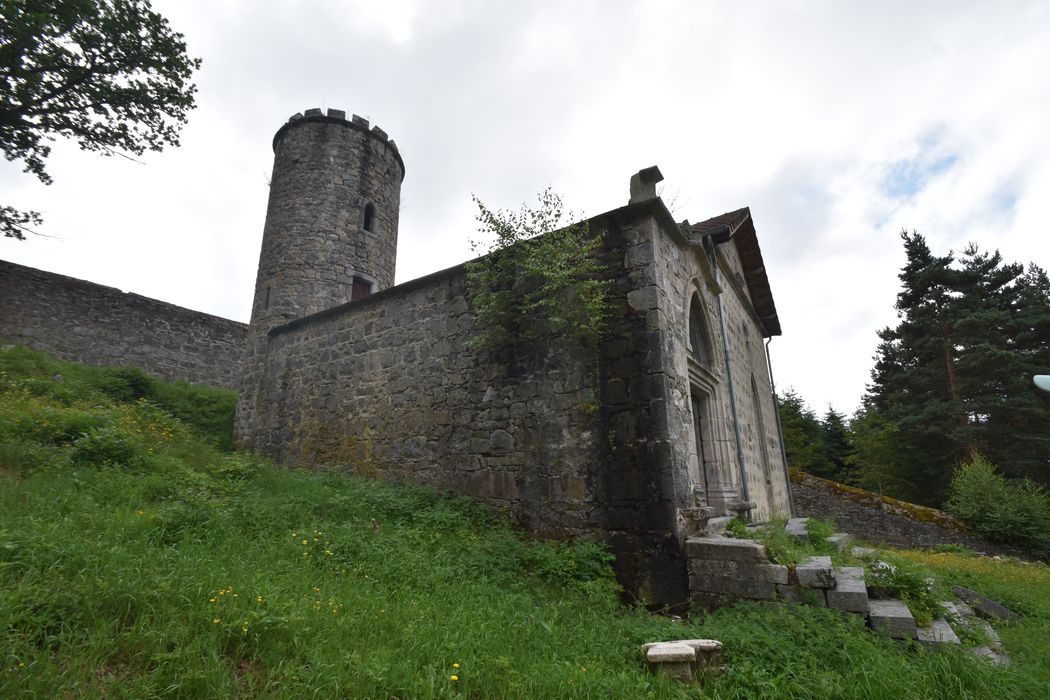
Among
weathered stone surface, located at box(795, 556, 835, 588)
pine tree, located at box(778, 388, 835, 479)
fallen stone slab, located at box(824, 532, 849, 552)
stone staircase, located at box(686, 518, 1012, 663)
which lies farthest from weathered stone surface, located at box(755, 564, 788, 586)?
pine tree, located at box(778, 388, 835, 479)

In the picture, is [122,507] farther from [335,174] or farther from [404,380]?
[335,174]

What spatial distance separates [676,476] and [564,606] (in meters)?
1.64

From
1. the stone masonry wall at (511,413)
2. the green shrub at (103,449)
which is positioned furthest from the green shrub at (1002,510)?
the green shrub at (103,449)

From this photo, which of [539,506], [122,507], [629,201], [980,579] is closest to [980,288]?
[980,579]

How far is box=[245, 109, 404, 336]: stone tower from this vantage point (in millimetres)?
11828

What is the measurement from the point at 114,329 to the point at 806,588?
50.8 feet

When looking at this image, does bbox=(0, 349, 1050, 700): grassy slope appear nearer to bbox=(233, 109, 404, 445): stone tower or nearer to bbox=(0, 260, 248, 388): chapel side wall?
bbox=(233, 109, 404, 445): stone tower

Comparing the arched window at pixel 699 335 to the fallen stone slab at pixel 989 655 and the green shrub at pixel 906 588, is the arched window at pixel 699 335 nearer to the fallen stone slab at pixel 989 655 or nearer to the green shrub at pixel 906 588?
the green shrub at pixel 906 588

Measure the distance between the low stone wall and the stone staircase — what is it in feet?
29.2

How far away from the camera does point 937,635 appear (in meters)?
3.68

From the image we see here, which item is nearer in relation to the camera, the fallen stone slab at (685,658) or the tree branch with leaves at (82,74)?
the fallen stone slab at (685,658)

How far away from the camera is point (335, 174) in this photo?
500 inches

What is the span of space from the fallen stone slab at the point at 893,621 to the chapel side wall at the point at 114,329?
50.7 feet

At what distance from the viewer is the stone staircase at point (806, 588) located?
3.68 meters
